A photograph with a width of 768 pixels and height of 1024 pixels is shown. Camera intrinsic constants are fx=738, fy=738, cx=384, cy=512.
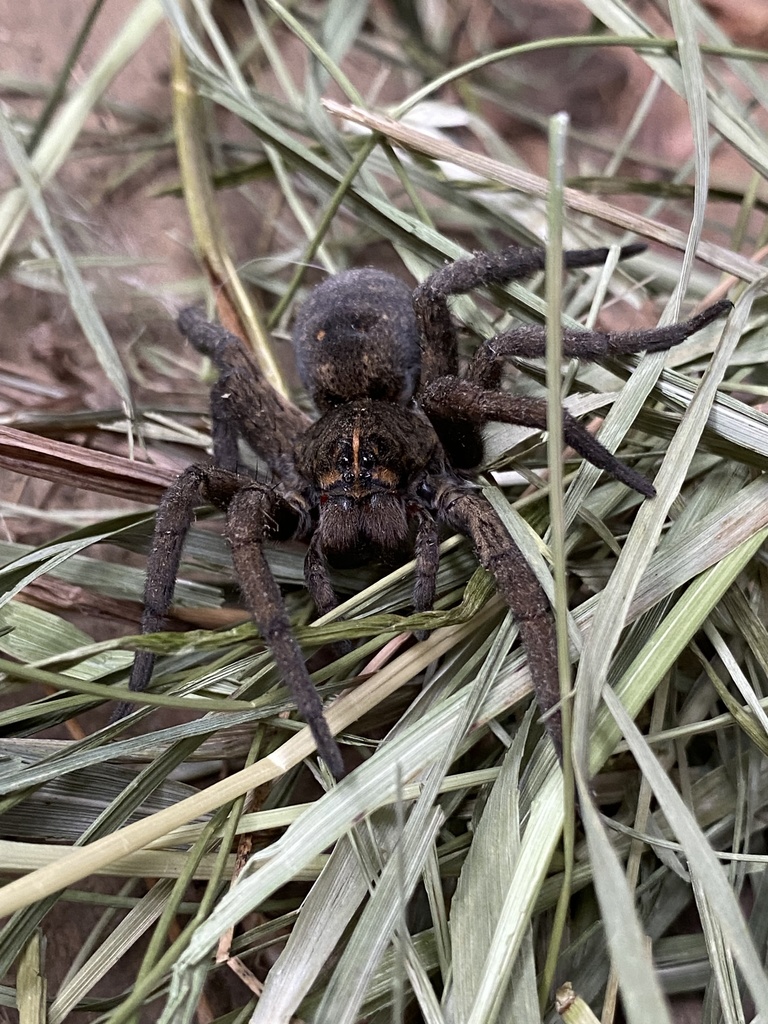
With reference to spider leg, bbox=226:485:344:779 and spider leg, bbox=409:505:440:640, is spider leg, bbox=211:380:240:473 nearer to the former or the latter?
spider leg, bbox=226:485:344:779

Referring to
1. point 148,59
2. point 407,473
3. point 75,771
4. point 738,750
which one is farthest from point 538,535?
point 148,59

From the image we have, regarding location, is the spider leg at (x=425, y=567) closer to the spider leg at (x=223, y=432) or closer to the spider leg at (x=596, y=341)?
the spider leg at (x=596, y=341)

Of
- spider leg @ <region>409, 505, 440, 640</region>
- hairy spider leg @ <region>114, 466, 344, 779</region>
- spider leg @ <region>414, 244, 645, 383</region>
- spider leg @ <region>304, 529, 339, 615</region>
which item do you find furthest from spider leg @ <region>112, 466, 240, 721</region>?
spider leg @ <region>414, 244, 645, 383</region>

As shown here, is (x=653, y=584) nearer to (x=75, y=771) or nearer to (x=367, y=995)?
(x=367, y=995)

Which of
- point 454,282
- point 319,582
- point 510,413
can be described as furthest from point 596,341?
point 319,582

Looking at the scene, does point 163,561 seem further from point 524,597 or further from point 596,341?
point 596,341

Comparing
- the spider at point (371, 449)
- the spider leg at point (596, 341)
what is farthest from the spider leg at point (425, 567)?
the spider leg at point (596, 341)

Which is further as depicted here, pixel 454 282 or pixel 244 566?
pixel 454 282

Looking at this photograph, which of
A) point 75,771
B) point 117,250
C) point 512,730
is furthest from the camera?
point 117,250
